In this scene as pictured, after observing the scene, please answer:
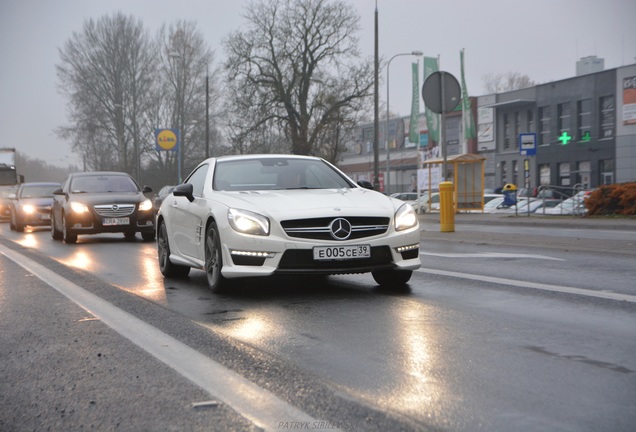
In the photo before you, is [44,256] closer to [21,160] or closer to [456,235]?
[456,235]

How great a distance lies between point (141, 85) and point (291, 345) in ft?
197

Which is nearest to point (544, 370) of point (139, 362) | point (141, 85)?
point (139, 362)

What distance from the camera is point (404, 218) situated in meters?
7.80

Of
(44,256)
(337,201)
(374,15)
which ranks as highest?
(374,15)

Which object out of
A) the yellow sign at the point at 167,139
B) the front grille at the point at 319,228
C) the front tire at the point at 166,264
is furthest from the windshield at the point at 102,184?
the yellow sign at the point at 167,139

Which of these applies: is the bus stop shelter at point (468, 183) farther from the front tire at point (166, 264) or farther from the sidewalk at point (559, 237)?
the front tire at point (166, 264)

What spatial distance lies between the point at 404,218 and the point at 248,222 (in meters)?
1.46

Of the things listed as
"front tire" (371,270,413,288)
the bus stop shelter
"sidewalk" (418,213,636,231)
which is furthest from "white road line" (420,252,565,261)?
the bus stop shelter

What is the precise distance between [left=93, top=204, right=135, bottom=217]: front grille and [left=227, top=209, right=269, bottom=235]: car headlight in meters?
10.4

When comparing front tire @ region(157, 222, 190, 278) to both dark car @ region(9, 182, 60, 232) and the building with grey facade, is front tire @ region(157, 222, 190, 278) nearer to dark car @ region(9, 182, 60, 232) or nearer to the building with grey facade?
dark car @ region(9, 182, 60, 232)

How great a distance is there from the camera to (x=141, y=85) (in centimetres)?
6297

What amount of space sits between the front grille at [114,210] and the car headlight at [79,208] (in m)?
0.21

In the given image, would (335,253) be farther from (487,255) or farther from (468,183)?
(468,183)

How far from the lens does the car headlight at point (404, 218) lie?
304 inches
